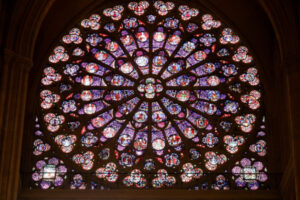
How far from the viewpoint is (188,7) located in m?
18.9

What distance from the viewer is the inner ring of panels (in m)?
16.9

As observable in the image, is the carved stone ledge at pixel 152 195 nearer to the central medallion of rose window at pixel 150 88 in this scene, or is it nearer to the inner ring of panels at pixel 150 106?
the inner ring of panels at pixel 150 106

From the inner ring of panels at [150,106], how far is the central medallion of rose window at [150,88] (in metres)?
0.03

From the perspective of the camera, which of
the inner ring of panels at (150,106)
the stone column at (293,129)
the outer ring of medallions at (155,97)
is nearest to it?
the stone column at (293,129)

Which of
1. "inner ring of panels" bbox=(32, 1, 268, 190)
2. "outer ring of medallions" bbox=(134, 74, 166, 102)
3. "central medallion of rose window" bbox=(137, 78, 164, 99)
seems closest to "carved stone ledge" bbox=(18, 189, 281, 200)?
"inner ring of panels" bbox=(32, 1, 268, 190)

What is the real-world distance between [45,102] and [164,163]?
2.97 metres

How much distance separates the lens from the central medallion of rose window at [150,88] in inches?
704

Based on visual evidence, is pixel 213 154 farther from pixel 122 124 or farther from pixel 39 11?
pixel 39 11

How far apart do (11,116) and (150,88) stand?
3.96 m

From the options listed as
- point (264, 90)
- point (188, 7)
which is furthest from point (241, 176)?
point (188, 7)

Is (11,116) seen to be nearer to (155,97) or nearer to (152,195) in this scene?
(152,195)

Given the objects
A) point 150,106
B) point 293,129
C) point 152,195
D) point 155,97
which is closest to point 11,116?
point 152,195

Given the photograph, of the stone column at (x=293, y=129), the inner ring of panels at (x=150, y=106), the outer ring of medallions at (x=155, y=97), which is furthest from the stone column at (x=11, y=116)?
the stone column at (x=293, y=129)

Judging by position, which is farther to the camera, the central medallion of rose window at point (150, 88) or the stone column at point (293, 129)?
the central medallion of rose window at point (150, 88)
